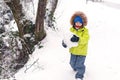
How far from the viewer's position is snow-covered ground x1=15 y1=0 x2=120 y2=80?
19.4 ft

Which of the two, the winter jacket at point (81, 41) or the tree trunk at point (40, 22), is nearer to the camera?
the winter jacket at point (81, 41)

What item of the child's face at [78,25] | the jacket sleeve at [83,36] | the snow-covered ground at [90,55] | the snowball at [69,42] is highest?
the child's face at [78,25]

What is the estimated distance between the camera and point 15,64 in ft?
21.5

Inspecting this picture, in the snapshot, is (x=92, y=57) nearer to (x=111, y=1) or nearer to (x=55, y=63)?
(x=55, y=63)

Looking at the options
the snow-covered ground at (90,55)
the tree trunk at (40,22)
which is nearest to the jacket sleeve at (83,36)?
the snow-covered ground at (90,55)

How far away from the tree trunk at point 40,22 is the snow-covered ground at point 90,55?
163 millimetres

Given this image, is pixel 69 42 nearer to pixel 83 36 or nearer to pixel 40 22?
pixel 83 36

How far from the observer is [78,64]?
5531 mm

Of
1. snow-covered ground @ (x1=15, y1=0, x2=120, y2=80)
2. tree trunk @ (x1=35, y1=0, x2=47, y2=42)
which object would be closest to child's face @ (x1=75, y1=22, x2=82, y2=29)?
snow-covered ground @ (x1=15, y1=0, x2=120, y2=80)

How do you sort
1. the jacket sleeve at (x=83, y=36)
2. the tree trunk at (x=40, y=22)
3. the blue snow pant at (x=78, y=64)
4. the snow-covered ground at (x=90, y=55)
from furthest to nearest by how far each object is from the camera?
the tree trunk at (x=40, y=22), the snow-covered ground at (x=90, y=55), the blue snow pant at (x=78, y=64), the jacket sleeve at (x=83, y=36)

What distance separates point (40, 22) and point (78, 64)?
1.40 m

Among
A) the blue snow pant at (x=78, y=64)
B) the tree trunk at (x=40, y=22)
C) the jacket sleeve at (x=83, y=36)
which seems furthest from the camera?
the tree trunk at (x=40, y=22)

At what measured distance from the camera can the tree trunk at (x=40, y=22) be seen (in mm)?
6191

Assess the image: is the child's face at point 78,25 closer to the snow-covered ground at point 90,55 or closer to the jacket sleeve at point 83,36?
the jacket sleeve at point 83,36
